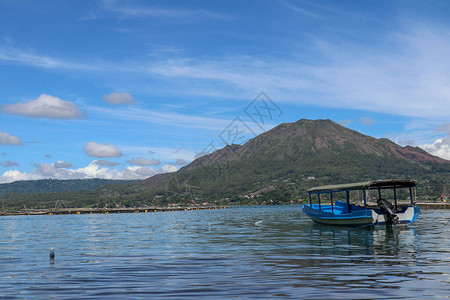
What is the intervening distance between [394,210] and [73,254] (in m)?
43.2

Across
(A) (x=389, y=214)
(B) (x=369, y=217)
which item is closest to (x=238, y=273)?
(B) (x=369, y=217)

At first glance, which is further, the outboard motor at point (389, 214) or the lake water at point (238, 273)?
the outboard motor at point (389, 214)

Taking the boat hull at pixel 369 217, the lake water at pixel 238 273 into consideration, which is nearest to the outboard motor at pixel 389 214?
the boat hull at pixel 369 217

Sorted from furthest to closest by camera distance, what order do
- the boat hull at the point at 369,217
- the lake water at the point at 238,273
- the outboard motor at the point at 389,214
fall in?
the boat hull at the point at 369,217 < the outboard motor at the point at 389,214 < the lake water at the point at 238,273

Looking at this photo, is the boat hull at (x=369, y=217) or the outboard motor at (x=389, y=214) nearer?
the outboard motor at (x=389, y=214)

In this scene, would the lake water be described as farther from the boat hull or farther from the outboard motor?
the outboard motor

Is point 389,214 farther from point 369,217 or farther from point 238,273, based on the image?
point 238,273

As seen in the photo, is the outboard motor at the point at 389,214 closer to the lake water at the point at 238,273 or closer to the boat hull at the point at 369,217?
the boat hull at the point at 369,217

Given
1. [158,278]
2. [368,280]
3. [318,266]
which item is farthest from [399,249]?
[158,278]

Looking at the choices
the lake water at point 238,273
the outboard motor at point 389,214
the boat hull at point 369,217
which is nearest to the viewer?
the lake water at point 238,273

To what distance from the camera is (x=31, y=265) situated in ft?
95.9

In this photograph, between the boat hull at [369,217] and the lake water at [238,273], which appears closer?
the lake water at [238,273]

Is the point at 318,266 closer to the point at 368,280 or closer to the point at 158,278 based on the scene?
the point at 368,280

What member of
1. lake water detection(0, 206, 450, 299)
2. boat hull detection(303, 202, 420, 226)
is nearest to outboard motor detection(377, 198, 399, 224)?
boat hull detection(303, 202, 420, 226)
